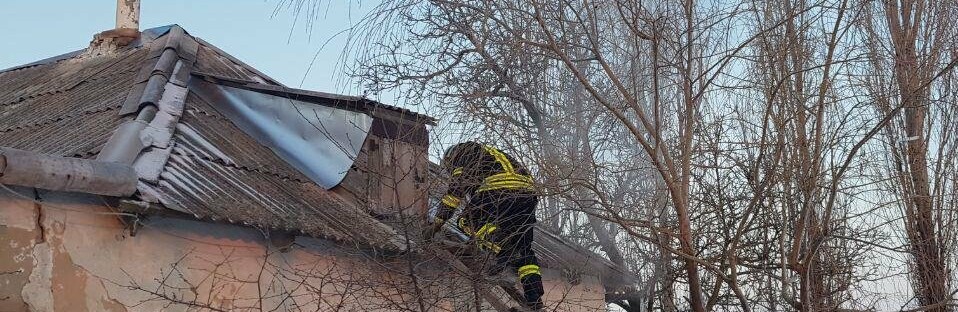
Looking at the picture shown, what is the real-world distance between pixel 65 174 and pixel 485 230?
2.16m

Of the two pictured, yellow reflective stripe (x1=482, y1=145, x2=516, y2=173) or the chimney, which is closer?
yellow reflective stripe (x1=482, y1=145, x2=516, y2=173)

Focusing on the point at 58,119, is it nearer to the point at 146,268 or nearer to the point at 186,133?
the point at 186,133

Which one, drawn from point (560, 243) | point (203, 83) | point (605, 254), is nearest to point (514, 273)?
point (203, 83)

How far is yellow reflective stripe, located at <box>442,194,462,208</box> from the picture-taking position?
5.46 meters

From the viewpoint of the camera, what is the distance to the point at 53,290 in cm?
477

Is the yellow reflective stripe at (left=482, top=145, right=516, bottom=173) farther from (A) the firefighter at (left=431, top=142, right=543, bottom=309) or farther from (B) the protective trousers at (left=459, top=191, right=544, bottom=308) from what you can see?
(B) the protective trousers at (left=459, top=191, right=544, bottom=308)

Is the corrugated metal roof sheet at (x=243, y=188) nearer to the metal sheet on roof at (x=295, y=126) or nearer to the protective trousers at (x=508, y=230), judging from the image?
the metal sheet on roof at (x=295, y=126)

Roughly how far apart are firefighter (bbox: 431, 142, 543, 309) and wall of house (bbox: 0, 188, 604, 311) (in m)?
0.39

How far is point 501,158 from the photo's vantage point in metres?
5.75

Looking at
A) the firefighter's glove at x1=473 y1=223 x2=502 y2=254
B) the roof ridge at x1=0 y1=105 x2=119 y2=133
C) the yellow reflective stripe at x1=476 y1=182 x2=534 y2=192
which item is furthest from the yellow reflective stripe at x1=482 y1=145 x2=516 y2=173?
the roof ridge at x1=0 y1=105 x2=119 y2=133

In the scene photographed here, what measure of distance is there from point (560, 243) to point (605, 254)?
69.4 inches

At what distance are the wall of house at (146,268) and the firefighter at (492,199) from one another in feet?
1.29

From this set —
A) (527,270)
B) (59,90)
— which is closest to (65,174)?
(527,270)

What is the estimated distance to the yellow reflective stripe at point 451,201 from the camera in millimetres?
5465
